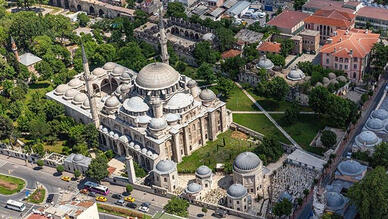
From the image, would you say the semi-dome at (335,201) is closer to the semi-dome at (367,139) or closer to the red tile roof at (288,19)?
the semi-dome at (367,139)

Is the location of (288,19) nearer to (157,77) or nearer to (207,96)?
(207,96)

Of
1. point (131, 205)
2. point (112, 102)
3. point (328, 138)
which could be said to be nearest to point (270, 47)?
point (328, 138)

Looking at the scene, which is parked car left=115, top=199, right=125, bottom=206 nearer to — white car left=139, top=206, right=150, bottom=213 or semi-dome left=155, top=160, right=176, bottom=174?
white car left=139, top=206, right=150, bottom=213

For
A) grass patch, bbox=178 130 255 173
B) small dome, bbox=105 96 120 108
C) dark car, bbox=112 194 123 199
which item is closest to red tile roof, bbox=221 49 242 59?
grass patch, bbox=178 130 255 173

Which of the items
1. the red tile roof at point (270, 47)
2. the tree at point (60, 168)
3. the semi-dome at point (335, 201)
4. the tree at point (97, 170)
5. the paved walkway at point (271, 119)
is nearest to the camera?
the semi-dome at point (335, 201)

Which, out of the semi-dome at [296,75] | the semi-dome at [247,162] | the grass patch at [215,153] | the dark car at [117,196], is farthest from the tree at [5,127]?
the semi-dome at [296,75]
